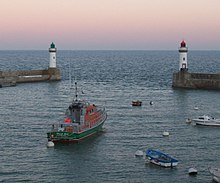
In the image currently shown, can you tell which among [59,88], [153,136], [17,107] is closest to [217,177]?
[153,136]


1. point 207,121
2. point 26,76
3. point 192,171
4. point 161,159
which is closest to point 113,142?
point 161,159

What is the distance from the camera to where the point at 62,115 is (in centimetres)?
6625

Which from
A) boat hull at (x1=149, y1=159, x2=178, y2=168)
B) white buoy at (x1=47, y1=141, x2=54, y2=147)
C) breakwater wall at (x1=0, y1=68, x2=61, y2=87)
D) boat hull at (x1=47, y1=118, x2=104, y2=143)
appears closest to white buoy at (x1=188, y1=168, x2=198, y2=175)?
boat hull at (x1=149, y1=159, x2=178, y2=168)

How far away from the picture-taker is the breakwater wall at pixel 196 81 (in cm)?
9994

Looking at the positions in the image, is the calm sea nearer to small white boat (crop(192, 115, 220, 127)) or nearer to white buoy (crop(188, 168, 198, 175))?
white buoy (crop(188, 168, 198, 175))

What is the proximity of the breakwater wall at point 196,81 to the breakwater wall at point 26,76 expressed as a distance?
34169 mm

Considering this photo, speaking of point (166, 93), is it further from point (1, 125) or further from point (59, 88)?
point (1, 125)

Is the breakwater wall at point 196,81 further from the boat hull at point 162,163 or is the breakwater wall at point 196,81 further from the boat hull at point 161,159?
the boat hull at point 162,163

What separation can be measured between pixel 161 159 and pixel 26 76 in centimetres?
8110

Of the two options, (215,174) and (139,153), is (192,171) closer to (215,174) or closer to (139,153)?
(215,174)

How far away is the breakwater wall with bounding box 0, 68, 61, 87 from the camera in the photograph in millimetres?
107562

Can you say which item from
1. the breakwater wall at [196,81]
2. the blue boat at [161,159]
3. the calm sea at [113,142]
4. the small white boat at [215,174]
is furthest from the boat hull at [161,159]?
the breakwater wall at [196,81]

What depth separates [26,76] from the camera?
11812 cm

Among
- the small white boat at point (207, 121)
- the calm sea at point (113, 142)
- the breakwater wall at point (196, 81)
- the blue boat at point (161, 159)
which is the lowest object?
the calm sea at point (113, 142)
